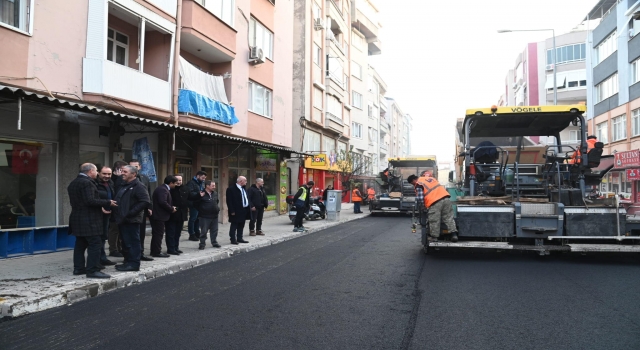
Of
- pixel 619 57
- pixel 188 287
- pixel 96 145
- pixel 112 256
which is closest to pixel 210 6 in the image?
pixel 96 145

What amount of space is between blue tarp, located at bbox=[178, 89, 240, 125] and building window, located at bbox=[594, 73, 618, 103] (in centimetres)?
2547

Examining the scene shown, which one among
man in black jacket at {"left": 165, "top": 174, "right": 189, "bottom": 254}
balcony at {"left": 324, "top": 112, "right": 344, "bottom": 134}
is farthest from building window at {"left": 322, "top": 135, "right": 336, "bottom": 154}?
man in black jacket at {"left": 165, "top": 174, "right": 189, "bottom": 254}

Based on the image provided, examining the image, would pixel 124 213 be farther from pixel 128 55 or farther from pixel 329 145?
pixel 329 145

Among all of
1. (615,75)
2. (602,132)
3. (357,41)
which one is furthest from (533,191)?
(357,41)

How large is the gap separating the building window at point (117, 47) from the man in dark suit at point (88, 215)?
6691 mm

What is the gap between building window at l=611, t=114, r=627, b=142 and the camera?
28016mm

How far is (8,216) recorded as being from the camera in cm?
941

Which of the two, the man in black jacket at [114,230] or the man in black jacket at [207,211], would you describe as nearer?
the man in black jacket at [114,230]

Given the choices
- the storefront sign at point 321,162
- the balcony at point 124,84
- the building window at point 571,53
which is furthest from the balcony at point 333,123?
the building window at point 571,53

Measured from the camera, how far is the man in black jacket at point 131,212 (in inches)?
283

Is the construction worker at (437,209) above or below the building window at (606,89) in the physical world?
below

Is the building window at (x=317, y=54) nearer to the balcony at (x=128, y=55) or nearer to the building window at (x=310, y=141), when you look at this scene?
the building window at (x=310, y=141)

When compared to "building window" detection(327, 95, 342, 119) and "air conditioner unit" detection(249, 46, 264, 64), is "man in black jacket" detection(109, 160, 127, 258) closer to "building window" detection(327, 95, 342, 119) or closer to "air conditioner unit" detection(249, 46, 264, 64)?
"air conditioner unit" detection(249, 46, 264, 64)

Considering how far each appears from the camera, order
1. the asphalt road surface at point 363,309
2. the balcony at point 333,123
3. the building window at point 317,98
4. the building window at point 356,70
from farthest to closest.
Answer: the building window at point 356,70, the balcony at point 333,123, the building window at point 317,98, the asphalt road surface at point 363,309
